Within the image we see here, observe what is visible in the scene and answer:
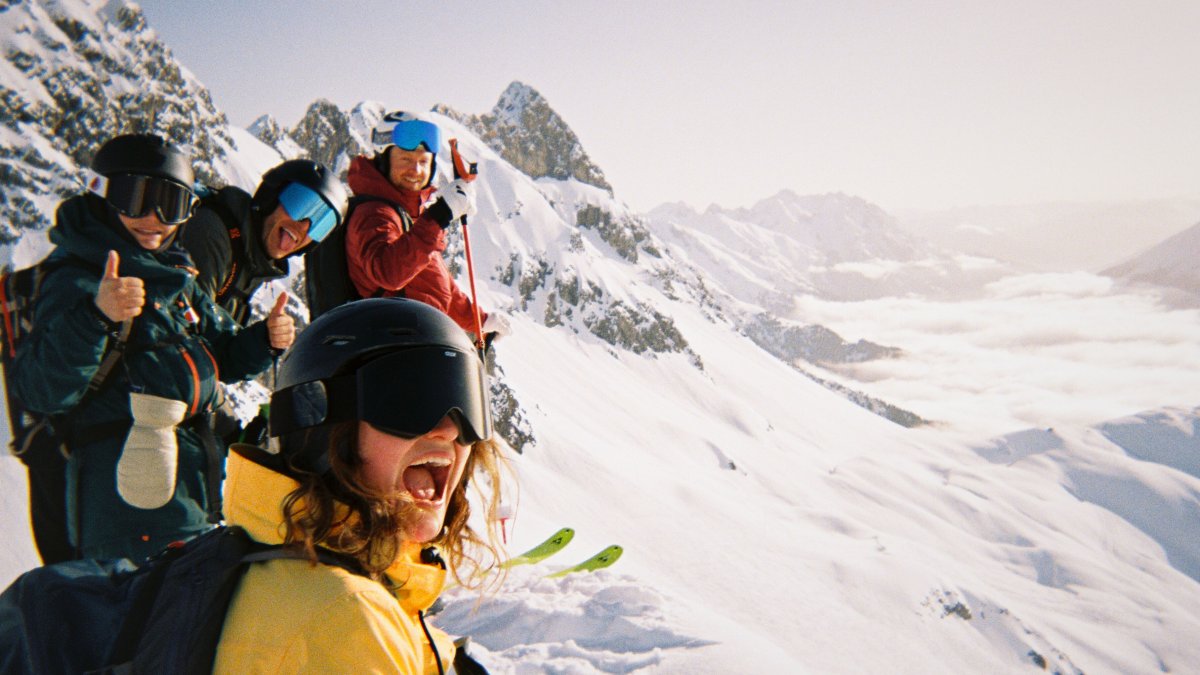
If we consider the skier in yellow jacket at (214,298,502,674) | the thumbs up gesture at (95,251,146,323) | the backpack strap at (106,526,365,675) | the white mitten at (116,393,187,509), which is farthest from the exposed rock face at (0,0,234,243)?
the backpack strap at (106,526,365,675)

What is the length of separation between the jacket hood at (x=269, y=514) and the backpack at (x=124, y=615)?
11 centimetres

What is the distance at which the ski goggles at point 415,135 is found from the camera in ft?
18.0

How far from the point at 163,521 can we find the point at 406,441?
8.04ft

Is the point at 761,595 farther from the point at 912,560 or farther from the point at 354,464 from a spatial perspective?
the point at 354,464

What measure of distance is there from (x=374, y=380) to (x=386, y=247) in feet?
10.8

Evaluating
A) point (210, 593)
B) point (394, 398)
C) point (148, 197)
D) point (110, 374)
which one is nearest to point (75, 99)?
point (148, 197)

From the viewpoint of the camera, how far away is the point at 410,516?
2135mm

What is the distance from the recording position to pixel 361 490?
2.06 meters

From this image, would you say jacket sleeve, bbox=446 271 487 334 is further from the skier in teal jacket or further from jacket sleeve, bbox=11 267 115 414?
jacket sleeve, bbox=11 267 115 414

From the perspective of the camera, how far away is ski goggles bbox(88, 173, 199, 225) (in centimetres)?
373

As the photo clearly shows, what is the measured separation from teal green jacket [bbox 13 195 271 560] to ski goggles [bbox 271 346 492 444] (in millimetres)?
1854

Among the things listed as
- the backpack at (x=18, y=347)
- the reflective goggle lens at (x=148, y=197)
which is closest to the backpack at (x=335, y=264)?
the reflective goggle lens at (x=148, y=197)

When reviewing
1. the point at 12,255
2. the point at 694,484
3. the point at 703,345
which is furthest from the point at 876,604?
the point at 703,345

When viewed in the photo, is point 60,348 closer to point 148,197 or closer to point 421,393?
point 148,197
